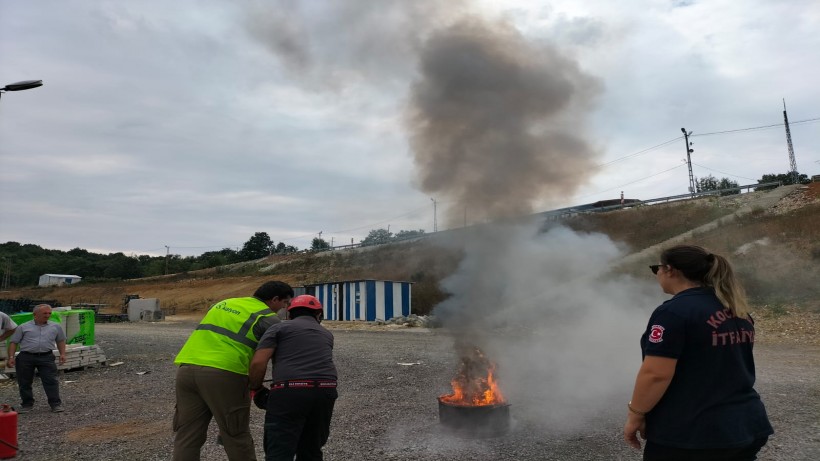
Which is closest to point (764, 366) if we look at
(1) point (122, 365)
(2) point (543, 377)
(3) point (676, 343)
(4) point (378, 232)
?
(2) point (543, 377)

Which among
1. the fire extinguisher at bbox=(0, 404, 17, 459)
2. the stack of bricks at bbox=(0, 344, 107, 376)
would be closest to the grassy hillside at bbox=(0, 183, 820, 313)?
the fire extinguisher at bbox=(0, 404, 17, 459)

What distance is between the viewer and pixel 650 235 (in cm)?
3266

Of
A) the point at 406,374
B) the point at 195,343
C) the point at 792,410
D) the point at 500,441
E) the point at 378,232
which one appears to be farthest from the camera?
the point at 378,232

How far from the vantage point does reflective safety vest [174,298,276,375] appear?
12.8 ft

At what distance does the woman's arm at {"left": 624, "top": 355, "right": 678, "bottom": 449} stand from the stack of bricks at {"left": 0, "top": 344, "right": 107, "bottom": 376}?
12.6 metres

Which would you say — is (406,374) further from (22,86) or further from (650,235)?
(650,235)

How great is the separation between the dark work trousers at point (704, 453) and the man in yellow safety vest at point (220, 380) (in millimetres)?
2715

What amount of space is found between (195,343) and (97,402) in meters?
6.20

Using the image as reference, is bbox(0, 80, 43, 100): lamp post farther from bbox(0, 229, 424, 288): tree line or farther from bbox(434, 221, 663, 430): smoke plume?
bbox(0, 229, 424, 288): tree line

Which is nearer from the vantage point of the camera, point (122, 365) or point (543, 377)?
point (543, 377)

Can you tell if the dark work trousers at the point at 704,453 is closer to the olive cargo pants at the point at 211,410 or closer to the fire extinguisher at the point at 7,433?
the olive cargo pants at the point at 211,410

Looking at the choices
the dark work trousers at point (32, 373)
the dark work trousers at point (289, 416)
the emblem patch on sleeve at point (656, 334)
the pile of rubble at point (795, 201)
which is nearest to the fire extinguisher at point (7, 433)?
the dark work trousers at point (32, 373)

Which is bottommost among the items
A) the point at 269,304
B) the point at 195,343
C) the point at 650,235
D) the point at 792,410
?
the point at 792,410

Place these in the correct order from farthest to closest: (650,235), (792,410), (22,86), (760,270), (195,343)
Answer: (650,235) → (760,270) → (22,86) → (792,410) → (195,343)
